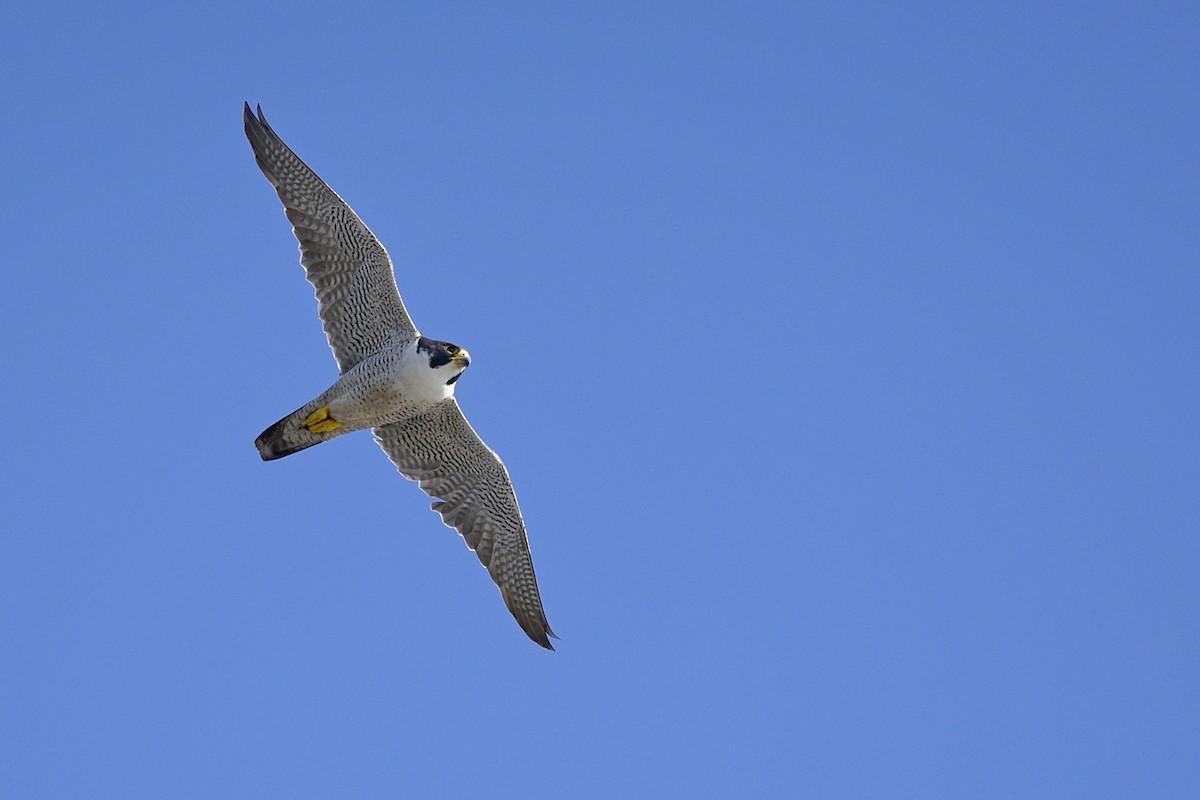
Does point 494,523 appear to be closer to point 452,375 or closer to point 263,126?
point 452,375

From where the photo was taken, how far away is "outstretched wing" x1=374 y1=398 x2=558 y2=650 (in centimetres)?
1483

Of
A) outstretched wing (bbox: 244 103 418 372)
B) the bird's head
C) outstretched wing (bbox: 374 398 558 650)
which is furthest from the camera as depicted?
outstretched wing (bbox: 374 398 558 650)

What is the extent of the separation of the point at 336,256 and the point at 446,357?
5.48 feet

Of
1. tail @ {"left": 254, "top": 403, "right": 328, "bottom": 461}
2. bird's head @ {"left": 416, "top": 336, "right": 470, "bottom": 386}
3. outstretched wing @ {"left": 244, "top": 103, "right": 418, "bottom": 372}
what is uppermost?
outstretched wing @ {"left": 244, "top": 103, "right": 418, "bottom": 372}

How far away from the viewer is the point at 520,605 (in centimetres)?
1505

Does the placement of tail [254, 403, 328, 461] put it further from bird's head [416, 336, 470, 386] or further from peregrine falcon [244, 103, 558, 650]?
bird's head [416, 336, 470, 386]

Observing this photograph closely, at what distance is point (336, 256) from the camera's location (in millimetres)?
13914

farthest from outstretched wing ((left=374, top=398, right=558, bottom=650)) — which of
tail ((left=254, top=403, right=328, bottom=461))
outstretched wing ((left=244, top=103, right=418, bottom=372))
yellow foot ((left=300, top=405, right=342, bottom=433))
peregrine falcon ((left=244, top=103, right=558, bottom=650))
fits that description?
outstretched wing ((left=244, top=103, right=418, bottom=372))

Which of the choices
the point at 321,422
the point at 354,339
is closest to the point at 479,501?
the point at 321,422

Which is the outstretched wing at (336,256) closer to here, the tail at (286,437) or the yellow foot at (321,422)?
the yellow foot at (321,422)

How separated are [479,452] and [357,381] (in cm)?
173

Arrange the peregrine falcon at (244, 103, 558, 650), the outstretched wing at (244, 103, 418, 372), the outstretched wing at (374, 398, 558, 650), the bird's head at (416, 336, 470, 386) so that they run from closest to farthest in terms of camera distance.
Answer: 1. the bird's head at (416, 336, 470, 386)
2. the peregrine falcon at (244, 103, 558, 650)
3. the outstretched wing at (244, 103, 418, 372)
4. the outstretched wing at (374, 398, 558, 650)

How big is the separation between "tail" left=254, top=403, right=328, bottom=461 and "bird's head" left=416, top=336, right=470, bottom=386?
1386mm

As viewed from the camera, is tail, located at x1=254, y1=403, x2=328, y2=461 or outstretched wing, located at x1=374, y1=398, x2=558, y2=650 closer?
tail, located at x1=254, y1=403, x2=328, y2=461
